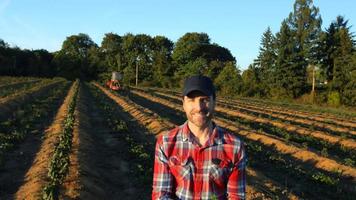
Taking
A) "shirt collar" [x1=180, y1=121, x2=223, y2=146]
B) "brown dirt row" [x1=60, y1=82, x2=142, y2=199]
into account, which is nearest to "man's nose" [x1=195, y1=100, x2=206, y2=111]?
"shirt collar" [x1=180, y1=121, x2=223, y2=146]

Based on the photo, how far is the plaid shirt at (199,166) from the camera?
129 inches

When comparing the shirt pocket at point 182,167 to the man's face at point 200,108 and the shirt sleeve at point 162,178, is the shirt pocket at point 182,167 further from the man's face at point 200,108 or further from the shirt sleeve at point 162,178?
the man's face at point 200,108

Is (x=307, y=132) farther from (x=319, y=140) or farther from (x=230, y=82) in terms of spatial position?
(x=230, y=82)

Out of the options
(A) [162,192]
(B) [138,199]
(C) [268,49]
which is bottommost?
(B) [138,199]

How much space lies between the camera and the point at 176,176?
3.32 meters

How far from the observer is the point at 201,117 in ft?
10.8

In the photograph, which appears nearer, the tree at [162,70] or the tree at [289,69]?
the tree at [289,69]

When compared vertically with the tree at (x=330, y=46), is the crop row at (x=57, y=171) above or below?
below

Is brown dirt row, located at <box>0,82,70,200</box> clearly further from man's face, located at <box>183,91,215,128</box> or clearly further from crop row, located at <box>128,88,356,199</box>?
man's face, located at <box>183,91,215,128</box>

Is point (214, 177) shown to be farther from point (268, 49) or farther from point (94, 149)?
point (268, 49)

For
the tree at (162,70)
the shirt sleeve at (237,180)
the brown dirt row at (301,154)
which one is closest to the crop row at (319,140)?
the brown dirt row at (301,154)

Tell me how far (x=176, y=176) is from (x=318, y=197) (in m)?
7.05

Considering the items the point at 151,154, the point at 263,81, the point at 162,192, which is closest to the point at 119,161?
the point at 151,154

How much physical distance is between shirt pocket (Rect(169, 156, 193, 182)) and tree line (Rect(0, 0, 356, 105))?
140 ft
